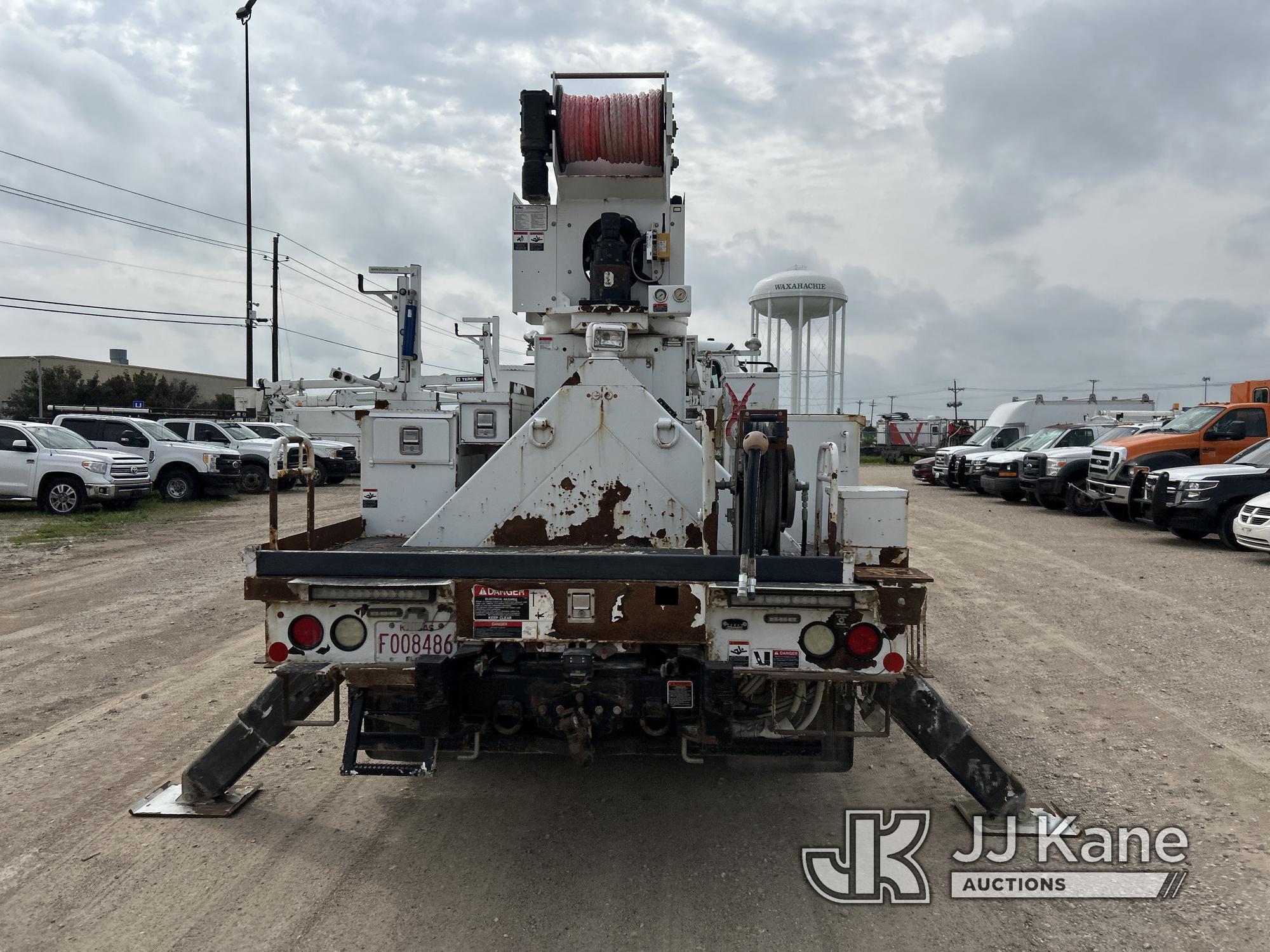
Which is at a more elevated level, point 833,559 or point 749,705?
point 833,559

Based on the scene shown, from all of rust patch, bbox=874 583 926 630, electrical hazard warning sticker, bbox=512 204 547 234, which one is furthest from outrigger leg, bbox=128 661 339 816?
electrical hazard warning sticker, bbox=512 204 547 234

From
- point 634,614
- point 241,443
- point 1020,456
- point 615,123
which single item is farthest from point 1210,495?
point 241,443

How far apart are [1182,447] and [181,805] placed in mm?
17097

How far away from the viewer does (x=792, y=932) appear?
311 centimetres

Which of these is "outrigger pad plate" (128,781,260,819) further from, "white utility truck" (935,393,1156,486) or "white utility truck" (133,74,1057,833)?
"white utility truck" (935,393,1156,486)

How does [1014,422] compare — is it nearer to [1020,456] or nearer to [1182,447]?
[1020,456]

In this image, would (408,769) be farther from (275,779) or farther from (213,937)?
(275,779)

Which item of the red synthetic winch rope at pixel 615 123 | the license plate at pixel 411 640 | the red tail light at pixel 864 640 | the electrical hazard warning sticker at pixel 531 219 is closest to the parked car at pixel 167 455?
the electrical hazard warning sticker at pixel 531 219

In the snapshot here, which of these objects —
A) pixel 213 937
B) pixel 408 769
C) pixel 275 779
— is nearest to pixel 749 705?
pixel 408 769

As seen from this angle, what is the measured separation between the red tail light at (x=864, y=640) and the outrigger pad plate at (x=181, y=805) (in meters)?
2.92

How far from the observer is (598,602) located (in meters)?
3.30

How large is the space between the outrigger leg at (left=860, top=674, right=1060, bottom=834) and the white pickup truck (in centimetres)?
1629

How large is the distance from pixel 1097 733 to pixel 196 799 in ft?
16.1

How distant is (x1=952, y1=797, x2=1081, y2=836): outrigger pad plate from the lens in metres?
3.89
